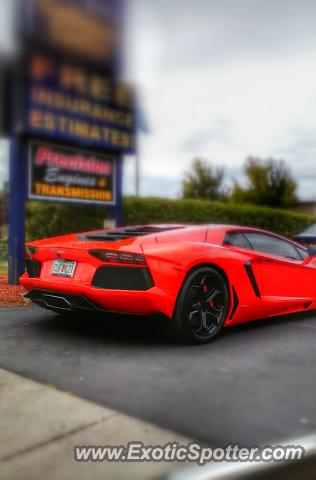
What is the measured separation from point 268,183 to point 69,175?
20067 millimetres

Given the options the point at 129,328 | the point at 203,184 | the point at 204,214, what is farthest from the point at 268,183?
the point at 129,328

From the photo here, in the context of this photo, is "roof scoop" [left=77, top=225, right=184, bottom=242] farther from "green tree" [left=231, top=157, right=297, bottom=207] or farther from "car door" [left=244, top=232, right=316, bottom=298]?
"green tree" [left=231, top=157, right=297, bottom=207]

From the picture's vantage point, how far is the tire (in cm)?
401

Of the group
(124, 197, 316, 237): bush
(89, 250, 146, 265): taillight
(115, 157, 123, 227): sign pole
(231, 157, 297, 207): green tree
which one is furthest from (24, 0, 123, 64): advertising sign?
(231, 157, 297, 207): green tree

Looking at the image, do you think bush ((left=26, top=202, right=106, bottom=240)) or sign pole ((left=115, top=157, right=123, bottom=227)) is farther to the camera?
bush ((left=26, top=202, right=106, bottom=240))

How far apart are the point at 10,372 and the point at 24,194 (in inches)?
173

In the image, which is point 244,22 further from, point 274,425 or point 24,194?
point 24,194

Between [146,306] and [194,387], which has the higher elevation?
[146,306]

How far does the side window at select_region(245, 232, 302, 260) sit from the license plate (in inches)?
73.4

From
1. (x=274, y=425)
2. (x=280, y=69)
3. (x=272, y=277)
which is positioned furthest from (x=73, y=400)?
(x=272, y=277)

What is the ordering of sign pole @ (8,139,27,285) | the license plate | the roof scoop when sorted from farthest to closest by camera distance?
sign pole @ (8,139,27,285) → the roof scoop → the license plate

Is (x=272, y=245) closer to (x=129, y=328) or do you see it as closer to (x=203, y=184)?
(x=129, y=328)

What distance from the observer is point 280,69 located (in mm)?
2307

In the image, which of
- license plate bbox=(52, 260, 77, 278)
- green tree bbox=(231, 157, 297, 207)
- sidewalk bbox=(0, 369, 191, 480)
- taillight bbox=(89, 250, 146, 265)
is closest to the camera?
sidewalk bbox=(0, 369, 191, 480)
